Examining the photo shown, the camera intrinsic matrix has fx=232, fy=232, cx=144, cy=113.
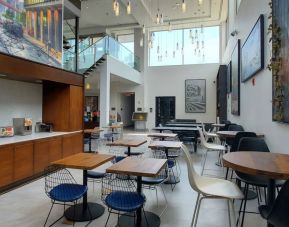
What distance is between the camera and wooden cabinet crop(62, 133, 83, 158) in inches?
222

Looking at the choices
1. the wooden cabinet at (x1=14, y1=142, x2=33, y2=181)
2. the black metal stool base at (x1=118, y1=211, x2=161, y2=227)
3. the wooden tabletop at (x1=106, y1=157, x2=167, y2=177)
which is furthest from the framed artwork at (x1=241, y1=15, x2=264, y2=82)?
the wooden cabinet at (x1=14, y1=142, x2=33, y2=181)

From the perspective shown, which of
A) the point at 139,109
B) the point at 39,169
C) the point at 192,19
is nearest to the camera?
the point at 39,169

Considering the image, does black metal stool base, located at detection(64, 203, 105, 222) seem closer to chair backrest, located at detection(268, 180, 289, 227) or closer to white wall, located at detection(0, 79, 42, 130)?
chair backrest, located at detection(268, 180, 289, 227)

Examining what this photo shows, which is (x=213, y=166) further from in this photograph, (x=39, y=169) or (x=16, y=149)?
(x=16, y=149)

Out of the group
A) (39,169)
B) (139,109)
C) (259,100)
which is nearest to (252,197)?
(259,100)

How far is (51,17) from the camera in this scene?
5766 mm

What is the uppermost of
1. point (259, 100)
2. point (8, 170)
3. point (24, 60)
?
point (24, 60)

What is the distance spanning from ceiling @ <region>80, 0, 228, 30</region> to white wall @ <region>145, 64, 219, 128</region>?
2.64 m

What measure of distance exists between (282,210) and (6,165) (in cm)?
404

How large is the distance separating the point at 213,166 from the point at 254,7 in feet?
12.3

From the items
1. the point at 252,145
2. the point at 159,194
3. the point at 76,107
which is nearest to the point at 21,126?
the point at 76,107

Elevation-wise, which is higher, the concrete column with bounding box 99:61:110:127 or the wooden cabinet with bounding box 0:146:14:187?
the concrete column with bounding box 99:61:110:127

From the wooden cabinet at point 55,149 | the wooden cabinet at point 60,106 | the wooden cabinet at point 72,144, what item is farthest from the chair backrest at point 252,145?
the wooden cabinet at point 60,106

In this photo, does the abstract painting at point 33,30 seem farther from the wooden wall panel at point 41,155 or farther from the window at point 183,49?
the window at point 183,49
